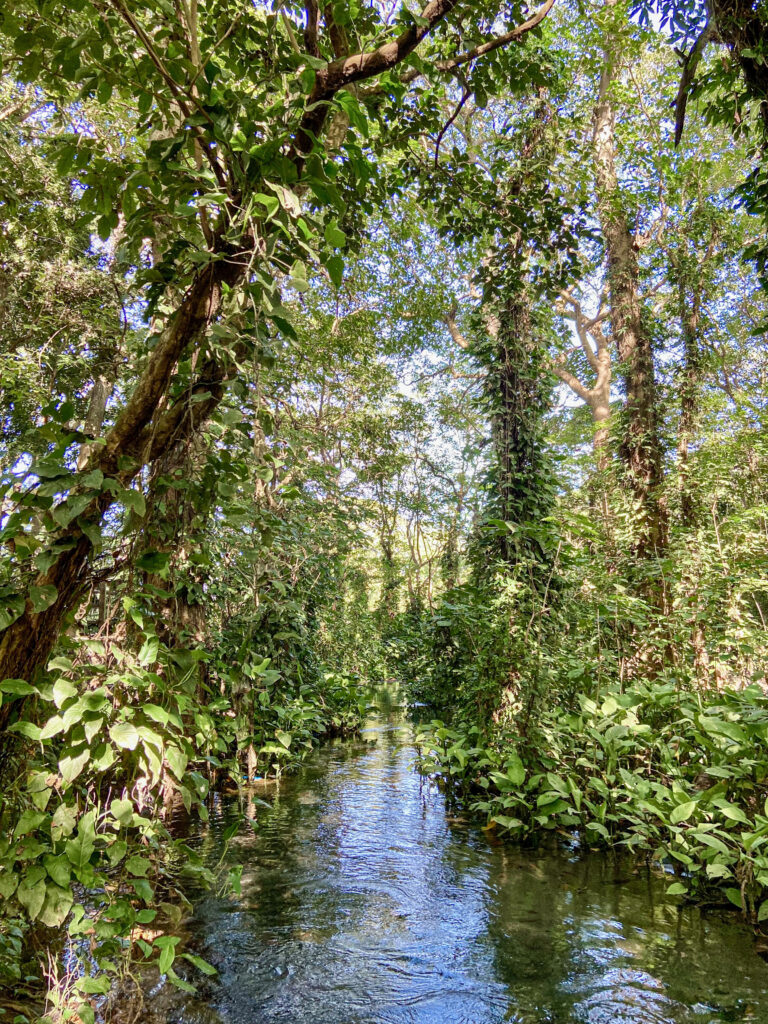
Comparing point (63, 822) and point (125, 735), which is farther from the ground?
point (125, 735)

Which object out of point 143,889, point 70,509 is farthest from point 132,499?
point 143,889

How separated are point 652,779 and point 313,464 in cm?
469

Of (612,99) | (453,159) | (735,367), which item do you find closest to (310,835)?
(453,159)

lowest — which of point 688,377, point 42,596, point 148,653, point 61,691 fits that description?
point 61,691

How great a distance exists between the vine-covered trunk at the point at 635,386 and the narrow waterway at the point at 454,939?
426 cm

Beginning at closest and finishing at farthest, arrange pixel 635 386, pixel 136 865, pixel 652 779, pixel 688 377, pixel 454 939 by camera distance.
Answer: pixel 136 865 → pixel 454 939 → pixel 652 779 → pixel 635 386 → pixel 688 377

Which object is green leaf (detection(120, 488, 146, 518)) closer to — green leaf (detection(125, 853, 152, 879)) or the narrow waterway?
green leaf (detection(125, 853, 152, 879))

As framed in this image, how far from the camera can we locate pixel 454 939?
129 inches

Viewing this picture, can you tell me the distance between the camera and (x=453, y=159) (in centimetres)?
317

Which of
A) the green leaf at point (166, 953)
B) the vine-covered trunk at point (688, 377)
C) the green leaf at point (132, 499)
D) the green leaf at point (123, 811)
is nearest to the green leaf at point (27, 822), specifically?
the green leaf at point (123, 811)

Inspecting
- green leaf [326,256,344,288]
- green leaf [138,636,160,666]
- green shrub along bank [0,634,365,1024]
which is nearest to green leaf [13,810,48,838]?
green shrub along bank [0,634,365,1024]

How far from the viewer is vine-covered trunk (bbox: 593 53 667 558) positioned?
7301 millimetres

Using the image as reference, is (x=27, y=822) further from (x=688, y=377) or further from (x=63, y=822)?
(x=688, y=377)

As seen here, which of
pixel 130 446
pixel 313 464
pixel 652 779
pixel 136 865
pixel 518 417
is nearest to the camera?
pixel 136 865
